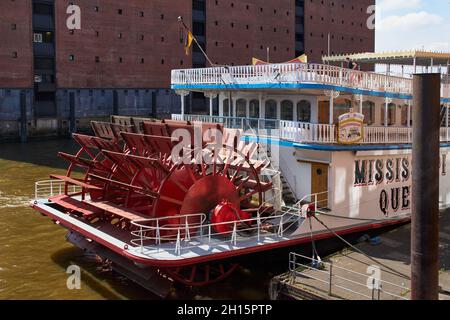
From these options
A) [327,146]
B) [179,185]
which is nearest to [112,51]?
[179,185]

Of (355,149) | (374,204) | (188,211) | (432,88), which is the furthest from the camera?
(374,204)

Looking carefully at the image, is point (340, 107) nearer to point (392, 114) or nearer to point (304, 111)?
point (304, 111)

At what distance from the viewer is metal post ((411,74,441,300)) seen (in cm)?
664

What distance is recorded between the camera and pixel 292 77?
13.5 meters

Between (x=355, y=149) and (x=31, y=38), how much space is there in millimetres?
35480

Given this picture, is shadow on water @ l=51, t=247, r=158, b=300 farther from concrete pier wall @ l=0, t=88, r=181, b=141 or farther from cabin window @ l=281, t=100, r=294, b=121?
concrete pier wall @ l=0, t=88, r=181, b=141

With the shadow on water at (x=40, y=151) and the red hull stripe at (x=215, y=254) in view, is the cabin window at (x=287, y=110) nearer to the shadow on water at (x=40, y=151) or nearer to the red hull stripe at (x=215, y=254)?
the red hull stripe at (x=215, y=254)

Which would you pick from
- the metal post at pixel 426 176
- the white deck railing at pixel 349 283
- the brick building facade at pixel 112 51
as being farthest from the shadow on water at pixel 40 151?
the metal post at pixel 426 176

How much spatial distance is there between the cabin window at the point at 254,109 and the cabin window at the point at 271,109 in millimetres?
524

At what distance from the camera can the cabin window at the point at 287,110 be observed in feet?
49.8

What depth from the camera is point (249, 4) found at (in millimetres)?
56188

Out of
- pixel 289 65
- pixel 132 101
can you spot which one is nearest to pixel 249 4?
pixel 132 101

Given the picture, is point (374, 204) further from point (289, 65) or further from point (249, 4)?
point (249, 4)

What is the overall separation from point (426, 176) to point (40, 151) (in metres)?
32.3
